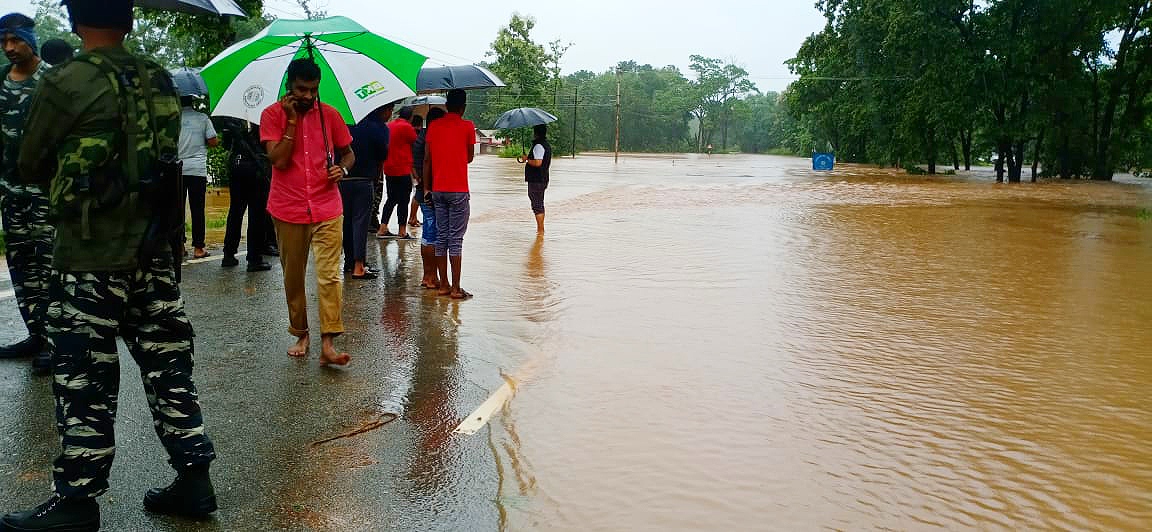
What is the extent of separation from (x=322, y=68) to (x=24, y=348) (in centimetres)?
262

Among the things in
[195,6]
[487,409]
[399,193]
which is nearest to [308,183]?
[195,6]

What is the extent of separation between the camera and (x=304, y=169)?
213 inches

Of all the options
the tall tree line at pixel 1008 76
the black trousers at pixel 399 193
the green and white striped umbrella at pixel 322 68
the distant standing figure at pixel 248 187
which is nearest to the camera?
the green and white striped umbrella at pixel 322 68

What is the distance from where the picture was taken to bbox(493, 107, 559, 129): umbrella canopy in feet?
41.7

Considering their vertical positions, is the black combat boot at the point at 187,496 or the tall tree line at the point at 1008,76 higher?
the tall tree line at the point at 1008,76

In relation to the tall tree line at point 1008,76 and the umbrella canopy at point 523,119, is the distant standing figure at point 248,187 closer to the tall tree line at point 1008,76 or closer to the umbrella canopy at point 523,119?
the umbrella canopy at point 523,119

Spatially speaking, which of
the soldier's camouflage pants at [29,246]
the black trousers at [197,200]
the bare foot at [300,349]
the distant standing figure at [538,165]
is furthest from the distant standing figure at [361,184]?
the distant standing figure at [538,165]

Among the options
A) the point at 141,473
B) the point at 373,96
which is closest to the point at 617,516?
the point at 141,473

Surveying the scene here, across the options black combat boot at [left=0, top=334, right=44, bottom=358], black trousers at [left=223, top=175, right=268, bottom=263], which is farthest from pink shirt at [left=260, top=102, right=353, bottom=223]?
black trousers at [left=223, top=175, right=268, bottom=263]

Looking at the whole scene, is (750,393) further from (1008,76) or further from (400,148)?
(1008,76)

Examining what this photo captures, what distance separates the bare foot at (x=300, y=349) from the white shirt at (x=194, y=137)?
344 centimetres

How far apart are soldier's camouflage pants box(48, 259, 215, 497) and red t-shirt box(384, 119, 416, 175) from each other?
7.01 m

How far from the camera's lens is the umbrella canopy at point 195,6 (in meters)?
5.31

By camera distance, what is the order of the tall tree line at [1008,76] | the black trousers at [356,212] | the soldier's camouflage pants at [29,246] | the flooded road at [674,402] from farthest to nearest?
the tall tree line at [1008,76], the black trousers at [356,212], the soldier's camouflage pants at [29,246], the flooded road at [674,402]
